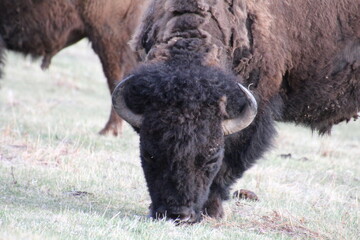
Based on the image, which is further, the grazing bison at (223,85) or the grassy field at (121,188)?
the grazing bison at (223,85)

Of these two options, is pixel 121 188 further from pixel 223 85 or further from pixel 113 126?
pixel 113 126

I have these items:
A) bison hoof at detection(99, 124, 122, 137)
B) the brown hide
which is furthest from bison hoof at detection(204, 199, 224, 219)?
bison hoof at detection(99, 124, 122, 137)

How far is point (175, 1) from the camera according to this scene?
25.0 feet

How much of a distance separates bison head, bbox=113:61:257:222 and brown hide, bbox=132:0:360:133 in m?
0.40

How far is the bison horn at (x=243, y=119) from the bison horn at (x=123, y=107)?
0.77 meters

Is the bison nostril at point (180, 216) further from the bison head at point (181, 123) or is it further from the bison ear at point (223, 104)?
the bison ear at point (223, 104)

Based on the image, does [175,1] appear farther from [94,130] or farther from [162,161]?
[94,130]

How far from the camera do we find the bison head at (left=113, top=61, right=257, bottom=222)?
6.72m

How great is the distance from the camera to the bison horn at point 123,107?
7.05 metres

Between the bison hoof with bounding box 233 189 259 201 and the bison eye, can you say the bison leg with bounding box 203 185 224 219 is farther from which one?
the bison hoof with bounding box 233 189 259 201

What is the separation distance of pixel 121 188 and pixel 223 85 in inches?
98.4

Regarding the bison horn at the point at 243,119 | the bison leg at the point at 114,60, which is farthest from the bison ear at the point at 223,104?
the bison leg at the point at 114,60

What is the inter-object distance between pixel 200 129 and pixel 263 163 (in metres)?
5.07

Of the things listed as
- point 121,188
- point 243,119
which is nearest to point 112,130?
point 121,188
